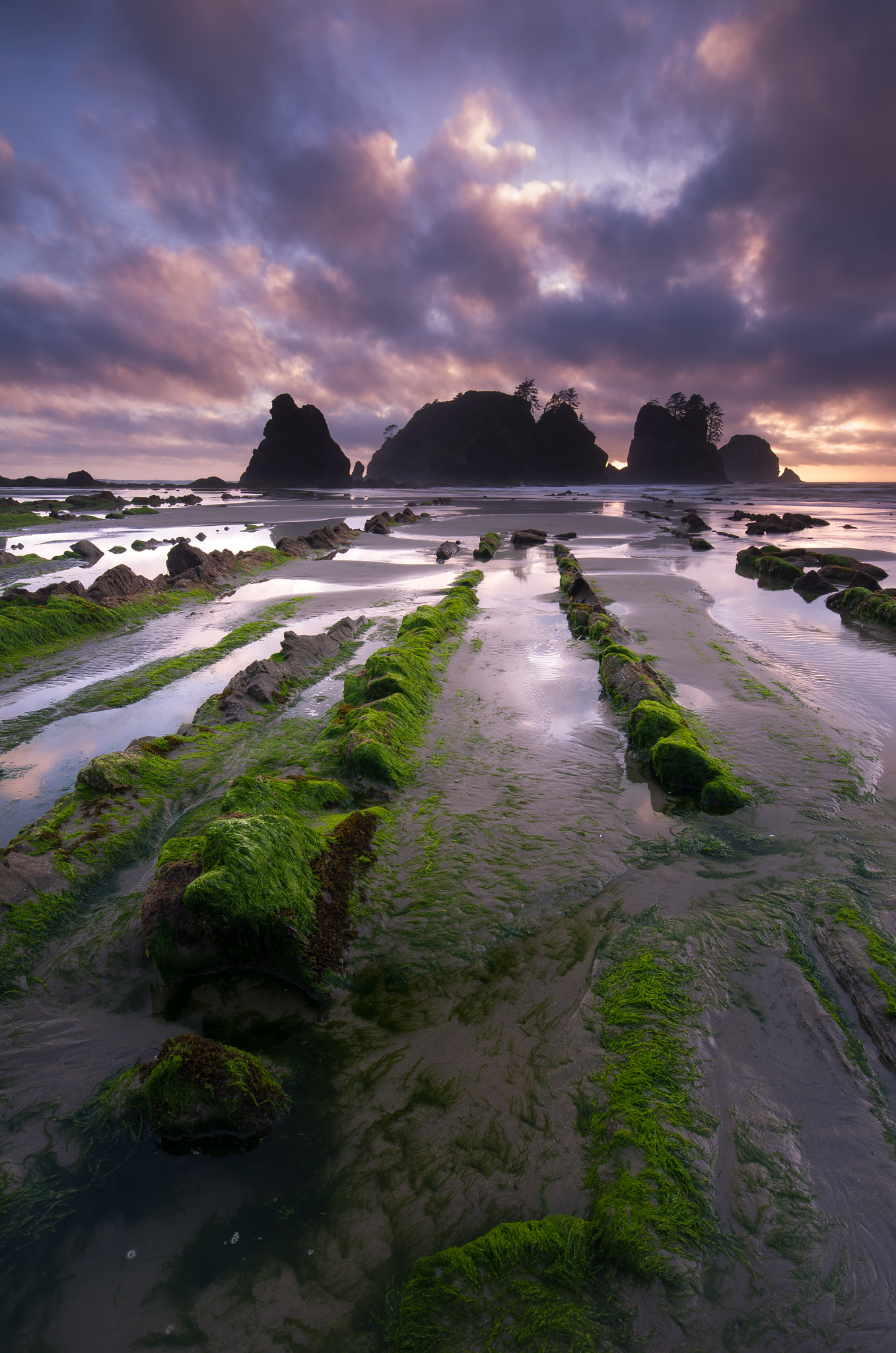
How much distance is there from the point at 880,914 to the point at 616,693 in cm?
465

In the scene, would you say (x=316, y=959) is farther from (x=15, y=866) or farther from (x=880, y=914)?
(x=880, y=914)

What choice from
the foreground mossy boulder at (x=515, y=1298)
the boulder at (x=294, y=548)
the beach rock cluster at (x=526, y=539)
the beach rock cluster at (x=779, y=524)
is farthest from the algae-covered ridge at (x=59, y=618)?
the beach rock cluster at (x=779, y=524)

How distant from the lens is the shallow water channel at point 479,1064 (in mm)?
2469

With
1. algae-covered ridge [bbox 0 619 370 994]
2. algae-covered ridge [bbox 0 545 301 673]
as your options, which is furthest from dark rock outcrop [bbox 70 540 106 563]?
algae-covered ridge [bbox 0 619 370 994]

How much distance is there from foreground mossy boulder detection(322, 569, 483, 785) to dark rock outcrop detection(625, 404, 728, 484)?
151 metres

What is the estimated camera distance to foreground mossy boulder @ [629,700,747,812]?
6.02m

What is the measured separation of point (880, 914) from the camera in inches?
174

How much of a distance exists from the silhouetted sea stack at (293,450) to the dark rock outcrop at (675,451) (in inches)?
3207

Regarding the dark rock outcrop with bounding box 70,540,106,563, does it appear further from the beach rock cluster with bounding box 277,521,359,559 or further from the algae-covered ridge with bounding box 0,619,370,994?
the algae-covered ridge with bounding box 0,619,370,994

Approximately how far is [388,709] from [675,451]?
15964 cm

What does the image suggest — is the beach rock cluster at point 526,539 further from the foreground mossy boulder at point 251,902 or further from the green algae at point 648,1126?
the green algae at point 648,1126

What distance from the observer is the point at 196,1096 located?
3.08 metres

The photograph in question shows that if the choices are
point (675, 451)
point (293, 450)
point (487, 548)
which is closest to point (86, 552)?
point (487, 548)

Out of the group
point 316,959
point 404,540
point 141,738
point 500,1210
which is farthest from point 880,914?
point 404,540
